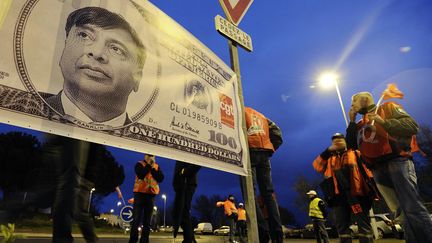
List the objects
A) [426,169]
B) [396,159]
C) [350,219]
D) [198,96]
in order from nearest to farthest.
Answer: [198,96] → [396,159] → [350,219] → [426,169]

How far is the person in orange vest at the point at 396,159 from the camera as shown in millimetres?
2967

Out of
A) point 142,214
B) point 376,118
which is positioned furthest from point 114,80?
point 142,214

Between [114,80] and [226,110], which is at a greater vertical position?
[226,110]

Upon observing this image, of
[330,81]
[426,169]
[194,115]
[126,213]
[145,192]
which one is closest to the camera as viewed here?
[194,115]

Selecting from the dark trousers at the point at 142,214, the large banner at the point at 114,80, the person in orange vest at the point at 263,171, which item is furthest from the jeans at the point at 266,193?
the dark trousers at the point at 142,214

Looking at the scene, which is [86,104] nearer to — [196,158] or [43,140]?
[43,140]

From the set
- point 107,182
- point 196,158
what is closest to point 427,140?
point 107,182

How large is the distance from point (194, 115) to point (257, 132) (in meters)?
1.51

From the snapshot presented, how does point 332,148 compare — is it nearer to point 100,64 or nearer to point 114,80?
point 114,80

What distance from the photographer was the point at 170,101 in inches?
104

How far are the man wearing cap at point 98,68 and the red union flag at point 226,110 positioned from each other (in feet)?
3.74

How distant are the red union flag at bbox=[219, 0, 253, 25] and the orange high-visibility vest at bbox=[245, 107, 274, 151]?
4.05 feet

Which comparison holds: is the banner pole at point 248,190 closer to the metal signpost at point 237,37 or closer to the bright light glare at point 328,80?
the metal signpost at point 237,37

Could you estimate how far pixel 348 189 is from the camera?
4109 millimetres
